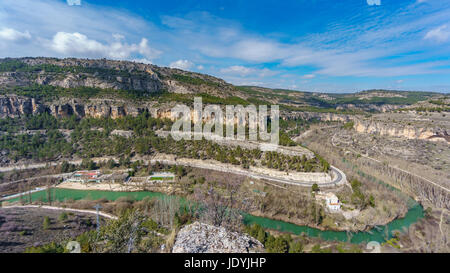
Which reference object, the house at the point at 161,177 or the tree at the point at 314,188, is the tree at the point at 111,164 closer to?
the house at the point at 161,177

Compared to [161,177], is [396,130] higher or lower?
higher

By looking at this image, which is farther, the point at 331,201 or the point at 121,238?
the point at 331,201

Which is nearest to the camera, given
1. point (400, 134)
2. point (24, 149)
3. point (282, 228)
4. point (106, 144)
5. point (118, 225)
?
point (118, 225)

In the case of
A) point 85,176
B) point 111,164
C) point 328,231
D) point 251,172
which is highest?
point 111,164

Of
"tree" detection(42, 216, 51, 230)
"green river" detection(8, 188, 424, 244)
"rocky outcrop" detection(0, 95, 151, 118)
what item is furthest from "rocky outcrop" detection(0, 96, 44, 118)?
"tree" detection(42, 216, 51, 230)

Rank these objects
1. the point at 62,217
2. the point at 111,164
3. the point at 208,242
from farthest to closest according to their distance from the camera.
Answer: the point at 111,164 → the point at 62,217 → the point at 208,242

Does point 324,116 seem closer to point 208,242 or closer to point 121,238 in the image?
point 208,242

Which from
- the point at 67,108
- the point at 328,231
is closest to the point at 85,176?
the point at 67,108

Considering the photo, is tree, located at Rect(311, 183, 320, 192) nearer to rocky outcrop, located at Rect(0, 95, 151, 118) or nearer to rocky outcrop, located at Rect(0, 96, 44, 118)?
rocky outcrop, located at Rect(0, 95, 151, 118)

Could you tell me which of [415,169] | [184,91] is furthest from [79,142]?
[415,169]

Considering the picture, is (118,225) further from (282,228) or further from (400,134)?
(400,134)
